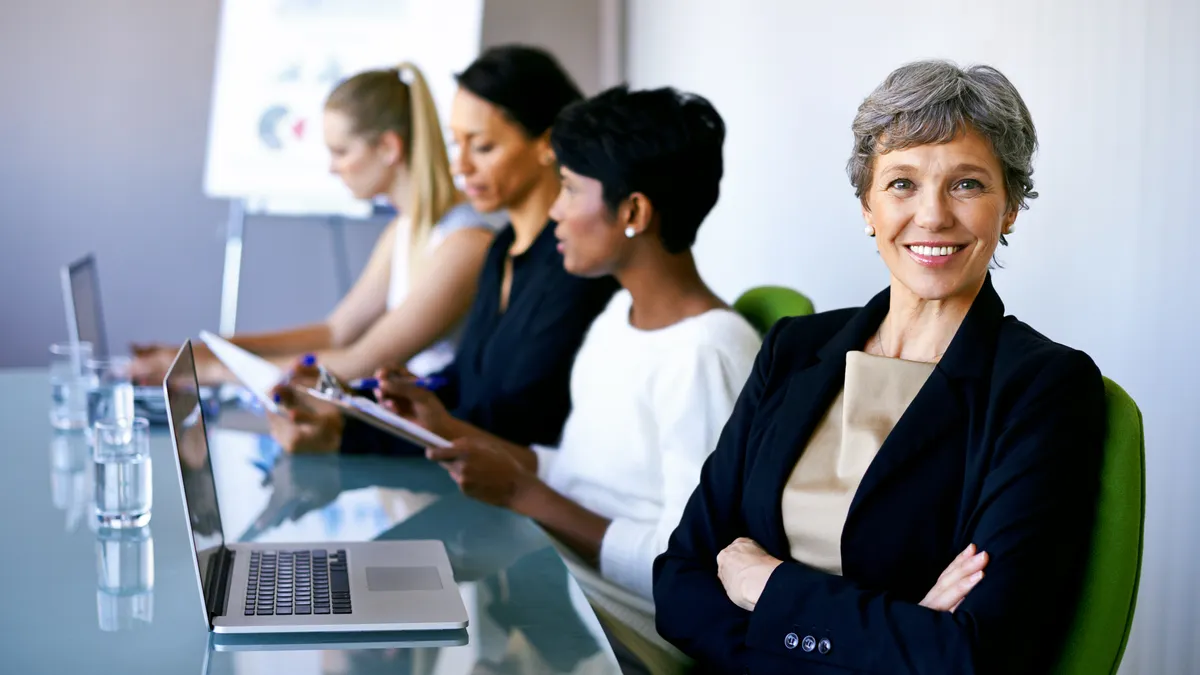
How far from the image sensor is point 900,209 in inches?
49.6

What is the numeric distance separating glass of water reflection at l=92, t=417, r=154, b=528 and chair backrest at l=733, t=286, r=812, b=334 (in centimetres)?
89

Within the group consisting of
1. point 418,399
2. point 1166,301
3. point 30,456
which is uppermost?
point 1166,301

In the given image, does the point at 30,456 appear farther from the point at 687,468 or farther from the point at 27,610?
the point at 687,468

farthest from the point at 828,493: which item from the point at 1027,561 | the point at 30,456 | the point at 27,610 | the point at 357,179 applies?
the point at 357,179

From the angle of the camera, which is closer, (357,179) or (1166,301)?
(1166,301)

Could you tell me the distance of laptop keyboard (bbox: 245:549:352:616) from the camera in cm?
125

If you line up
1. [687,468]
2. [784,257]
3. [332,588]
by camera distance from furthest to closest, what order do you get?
1. [784,257]
2. [687,468]
3. [332,588]

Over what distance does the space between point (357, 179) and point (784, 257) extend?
1.11 m

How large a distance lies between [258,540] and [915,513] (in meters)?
0.83

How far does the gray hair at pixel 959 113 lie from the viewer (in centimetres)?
120

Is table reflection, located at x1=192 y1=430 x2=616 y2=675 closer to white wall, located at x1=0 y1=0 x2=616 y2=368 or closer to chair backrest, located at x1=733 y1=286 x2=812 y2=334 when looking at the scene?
chair backrest, located at x1=733 y1=286 x2=812 y2=334

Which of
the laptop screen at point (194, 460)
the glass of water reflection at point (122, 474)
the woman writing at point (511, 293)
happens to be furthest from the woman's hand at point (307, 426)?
the laptop screen at point (194, 460)

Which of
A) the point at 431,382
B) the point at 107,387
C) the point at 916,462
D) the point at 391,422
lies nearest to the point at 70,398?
the point at 107,387

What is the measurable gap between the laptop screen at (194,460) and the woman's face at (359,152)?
5.30ft
